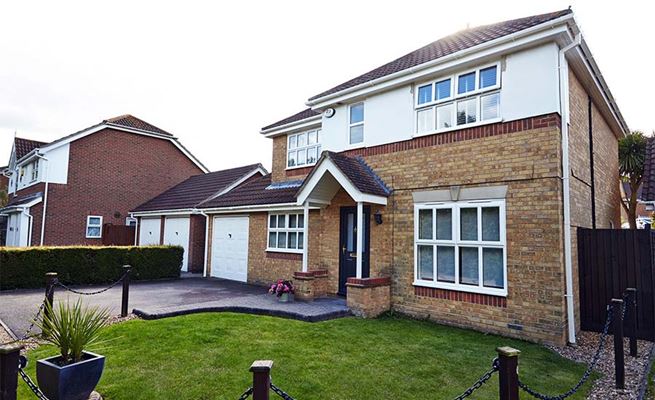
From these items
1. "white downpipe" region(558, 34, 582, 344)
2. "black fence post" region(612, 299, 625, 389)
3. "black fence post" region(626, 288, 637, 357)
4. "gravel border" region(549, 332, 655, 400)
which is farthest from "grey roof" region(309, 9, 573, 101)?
"gravel border" region(549, 332, 655, 400)

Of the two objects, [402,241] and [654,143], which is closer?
[402,241]

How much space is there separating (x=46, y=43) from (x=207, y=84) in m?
3.87

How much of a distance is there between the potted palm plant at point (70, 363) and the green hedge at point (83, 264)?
9975mm

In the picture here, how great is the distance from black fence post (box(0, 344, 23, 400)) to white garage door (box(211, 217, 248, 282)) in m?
11.1

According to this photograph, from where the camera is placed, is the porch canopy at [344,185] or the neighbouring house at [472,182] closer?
the neighbouring house at [472,182]

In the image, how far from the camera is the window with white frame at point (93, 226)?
69.0 feet

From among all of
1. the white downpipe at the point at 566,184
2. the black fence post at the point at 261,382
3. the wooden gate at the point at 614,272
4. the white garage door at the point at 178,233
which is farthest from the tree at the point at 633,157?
the white garage door at the point at 178,233

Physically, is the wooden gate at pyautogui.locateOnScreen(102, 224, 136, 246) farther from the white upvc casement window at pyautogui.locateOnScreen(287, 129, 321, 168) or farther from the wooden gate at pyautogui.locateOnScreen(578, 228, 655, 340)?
the wooden gate at pyautogui.locateOnScreen(578, 228, 655, 340)

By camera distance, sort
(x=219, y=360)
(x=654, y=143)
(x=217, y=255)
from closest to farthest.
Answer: (x=219, y=360)
(x=654, y=143)
(x=217, y=255)

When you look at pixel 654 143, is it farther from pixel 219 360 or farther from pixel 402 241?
pixel 219 360

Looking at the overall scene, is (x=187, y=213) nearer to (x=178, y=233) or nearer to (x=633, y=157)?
(x=178, y=233)

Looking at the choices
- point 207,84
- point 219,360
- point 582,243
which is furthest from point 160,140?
point 582,243

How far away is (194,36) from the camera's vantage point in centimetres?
814

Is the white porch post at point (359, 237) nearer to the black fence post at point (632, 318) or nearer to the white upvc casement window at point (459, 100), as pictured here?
the white upvc casement window at point (459, 100)
